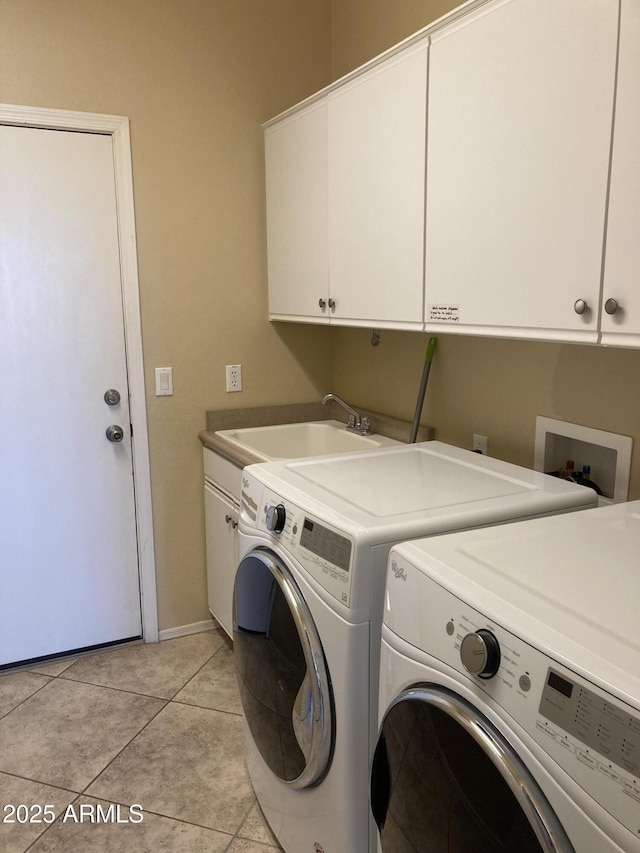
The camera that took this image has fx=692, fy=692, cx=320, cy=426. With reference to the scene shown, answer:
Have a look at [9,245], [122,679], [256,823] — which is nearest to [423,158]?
[9,245]

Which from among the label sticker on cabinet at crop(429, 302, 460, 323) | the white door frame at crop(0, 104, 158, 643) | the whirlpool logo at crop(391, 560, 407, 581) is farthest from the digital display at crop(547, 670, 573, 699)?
the white door frame at crop(0, 104, 158, 643)

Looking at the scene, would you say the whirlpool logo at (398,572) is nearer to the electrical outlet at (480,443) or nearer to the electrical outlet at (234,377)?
the electrical outlet at (480,443)

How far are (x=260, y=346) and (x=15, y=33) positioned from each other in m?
1.41

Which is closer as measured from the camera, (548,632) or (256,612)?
(548,632)

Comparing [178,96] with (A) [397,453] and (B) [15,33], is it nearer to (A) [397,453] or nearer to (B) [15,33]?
(B) [15,33]

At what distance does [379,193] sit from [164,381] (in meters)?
1.22

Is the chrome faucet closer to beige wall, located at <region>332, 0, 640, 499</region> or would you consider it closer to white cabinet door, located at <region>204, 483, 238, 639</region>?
beige wall, located at <region>332, 0, 640, 499</region>

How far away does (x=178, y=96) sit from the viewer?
2650 mm

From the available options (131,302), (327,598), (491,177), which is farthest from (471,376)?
(131,302)

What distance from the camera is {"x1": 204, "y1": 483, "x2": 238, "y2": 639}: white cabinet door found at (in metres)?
2.62

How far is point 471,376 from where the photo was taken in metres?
2.24

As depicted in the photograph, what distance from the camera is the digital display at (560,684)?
86cm

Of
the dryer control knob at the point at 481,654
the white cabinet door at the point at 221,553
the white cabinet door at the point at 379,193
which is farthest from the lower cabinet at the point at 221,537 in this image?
the dryer control knob at the point at 481,654

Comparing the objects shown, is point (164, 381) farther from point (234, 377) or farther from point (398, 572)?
point (398, 572)
